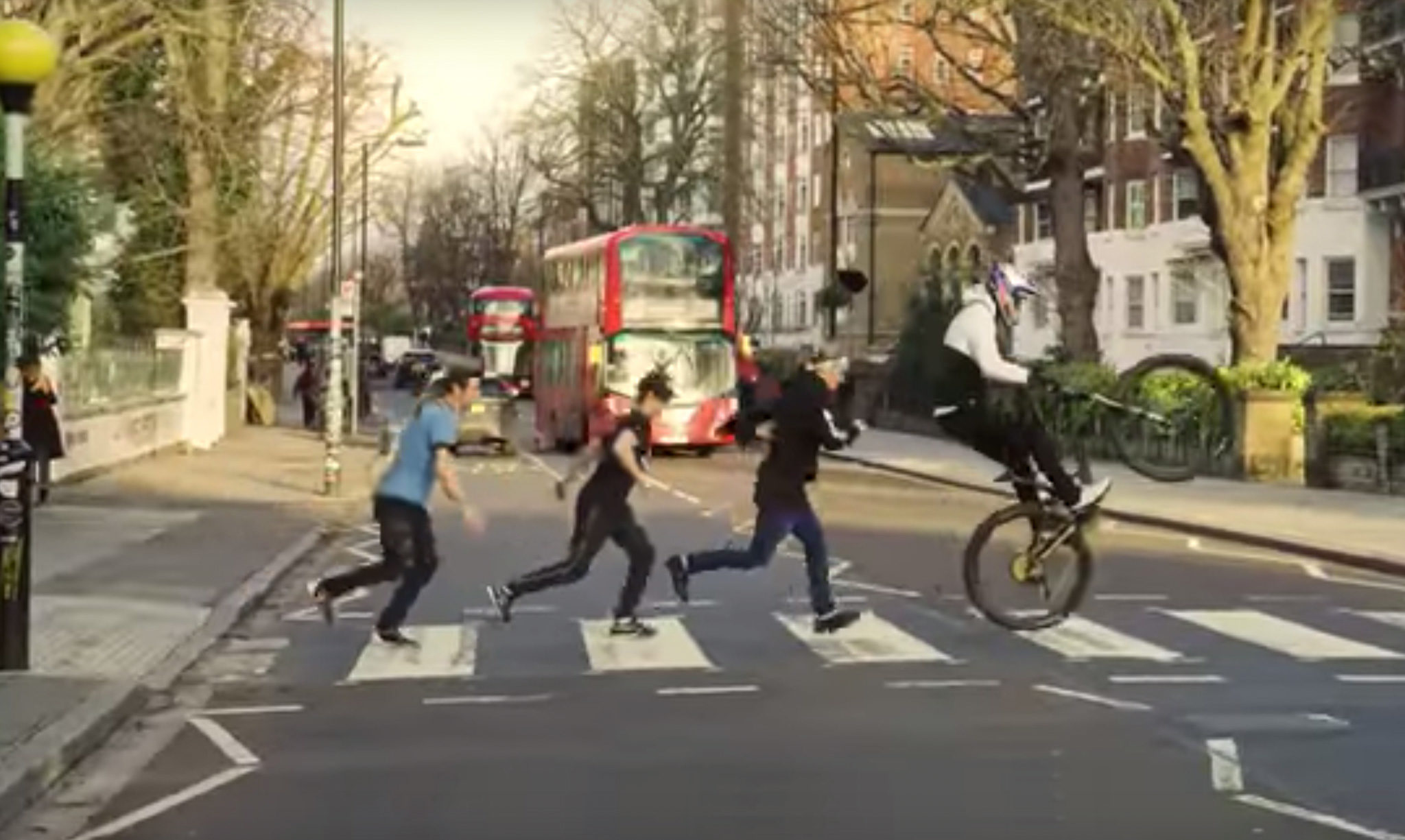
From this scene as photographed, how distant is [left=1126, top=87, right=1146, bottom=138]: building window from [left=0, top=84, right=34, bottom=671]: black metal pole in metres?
28.0

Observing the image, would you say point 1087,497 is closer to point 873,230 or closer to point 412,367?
point 873,230

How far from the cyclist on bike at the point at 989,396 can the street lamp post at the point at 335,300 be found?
1693 centimetres

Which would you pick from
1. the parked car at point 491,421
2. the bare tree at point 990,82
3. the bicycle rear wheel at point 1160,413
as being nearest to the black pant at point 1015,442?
the bicycle rear wheel at point 1160,413

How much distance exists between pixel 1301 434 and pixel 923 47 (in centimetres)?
4347

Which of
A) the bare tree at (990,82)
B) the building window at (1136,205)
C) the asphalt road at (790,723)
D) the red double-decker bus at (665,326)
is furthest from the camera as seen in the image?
the building window at (1136,205)

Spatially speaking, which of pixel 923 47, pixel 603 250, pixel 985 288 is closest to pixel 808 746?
pixel 985 288

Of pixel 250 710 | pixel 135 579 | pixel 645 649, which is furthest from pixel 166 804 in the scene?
pixel 135 579

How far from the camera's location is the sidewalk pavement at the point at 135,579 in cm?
1073

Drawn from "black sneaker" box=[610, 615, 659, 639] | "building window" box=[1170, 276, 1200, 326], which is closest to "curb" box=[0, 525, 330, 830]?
"black sneaker" box=[610, 615, 659, 639]

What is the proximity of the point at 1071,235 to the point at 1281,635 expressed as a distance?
29665 millimetres

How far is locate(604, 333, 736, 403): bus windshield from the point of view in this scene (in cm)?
4169

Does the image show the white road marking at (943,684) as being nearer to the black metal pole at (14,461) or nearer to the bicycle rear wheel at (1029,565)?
the bicycle rear wheel at (1029,565)

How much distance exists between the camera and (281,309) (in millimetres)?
61062

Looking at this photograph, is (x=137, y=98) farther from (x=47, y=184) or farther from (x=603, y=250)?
(x=47, y=184)
